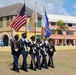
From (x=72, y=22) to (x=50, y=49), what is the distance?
6592 cm

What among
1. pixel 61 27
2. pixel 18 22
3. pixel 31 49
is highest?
pixel 61 27

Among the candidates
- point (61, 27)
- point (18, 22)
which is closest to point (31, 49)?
point (18, 22)

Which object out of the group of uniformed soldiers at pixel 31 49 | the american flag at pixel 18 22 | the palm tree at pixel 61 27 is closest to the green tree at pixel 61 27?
the palm tree at pixel 61 27

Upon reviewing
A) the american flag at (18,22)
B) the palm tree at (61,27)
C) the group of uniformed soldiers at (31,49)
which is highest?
the palm tree at (61,27)

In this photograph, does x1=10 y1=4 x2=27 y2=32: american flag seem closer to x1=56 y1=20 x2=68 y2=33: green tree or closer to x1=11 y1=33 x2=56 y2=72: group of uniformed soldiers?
x1=11 y1=33 x2=56 y2=72: group of uniformed soldiers

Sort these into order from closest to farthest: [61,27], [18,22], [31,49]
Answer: [31,49], [18,22], [61,27]

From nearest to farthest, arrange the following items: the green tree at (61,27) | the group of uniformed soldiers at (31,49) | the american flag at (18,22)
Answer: the group of uniformed soldiers at (31,49) < the american flag at (18,22) < the green tree at (61,27)

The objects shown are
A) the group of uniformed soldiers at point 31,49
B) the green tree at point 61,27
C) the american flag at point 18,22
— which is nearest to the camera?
the group of uniformed soldiers at point 31,49

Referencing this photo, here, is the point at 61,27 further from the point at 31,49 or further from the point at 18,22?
the point at 31,49

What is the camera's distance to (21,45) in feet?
49.2

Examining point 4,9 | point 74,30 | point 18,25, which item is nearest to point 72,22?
point 74,30

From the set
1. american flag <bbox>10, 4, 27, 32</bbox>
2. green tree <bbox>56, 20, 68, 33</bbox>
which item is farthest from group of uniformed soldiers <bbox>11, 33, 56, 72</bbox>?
green tree <bbox>56, 20, 68, 33</bbox>

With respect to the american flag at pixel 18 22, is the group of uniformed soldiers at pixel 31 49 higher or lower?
lower

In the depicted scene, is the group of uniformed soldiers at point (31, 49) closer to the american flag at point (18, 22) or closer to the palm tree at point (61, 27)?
the american flag at point (18, 22)
